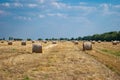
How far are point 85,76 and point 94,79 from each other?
0.81 m

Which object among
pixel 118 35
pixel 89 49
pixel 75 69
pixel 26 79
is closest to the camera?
pixel 26 79

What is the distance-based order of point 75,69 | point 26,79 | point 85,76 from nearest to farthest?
1. point 26,79
2. point 85,76
3. point 75,69

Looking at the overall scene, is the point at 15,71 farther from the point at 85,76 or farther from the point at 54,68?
the point at 85,76

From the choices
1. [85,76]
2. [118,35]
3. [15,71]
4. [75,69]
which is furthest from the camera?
[118,35]

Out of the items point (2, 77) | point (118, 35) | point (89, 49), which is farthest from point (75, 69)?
point (118, 35)

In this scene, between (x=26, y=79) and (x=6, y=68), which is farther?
(x=6, y=68)

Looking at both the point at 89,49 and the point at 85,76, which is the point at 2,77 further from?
the point at 89,49

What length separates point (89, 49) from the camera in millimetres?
37438

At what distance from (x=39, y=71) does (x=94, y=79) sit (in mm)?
3295

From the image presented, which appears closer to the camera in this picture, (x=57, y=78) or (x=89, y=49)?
(x=57, y=78)

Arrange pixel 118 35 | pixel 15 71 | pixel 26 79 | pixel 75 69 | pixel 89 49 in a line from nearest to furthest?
1. pixel 26 79
2. pixel 15 71
3. pixel 75 69
4. pixel 89 49
5. pixel 118 35

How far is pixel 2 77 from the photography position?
14930mm

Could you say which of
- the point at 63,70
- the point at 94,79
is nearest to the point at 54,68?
the point at 63,70

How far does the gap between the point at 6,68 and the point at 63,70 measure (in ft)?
10.5
